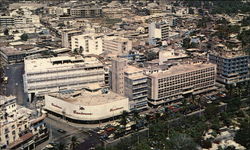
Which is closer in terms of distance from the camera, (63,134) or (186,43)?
(63,134)

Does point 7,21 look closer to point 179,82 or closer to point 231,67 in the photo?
point 179,82

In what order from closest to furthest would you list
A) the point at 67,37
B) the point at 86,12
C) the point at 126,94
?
the point at 126,94 → the point at 67,37 → the point at 86,12

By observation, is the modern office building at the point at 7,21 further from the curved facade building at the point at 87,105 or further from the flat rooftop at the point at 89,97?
the curved facade building at the point at 87,105

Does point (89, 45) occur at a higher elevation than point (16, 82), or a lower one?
higher

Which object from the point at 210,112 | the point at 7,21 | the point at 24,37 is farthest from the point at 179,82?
the point at 7,21

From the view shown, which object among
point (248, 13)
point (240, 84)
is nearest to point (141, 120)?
point (240, 84)

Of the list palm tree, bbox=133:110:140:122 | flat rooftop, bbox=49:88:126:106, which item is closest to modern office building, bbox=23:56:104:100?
flat rooftop, bbox=49:88:126:106

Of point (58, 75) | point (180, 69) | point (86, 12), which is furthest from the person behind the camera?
point (86, 12)
